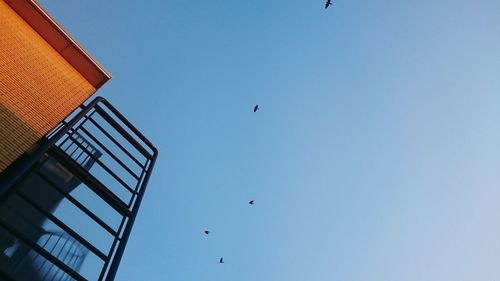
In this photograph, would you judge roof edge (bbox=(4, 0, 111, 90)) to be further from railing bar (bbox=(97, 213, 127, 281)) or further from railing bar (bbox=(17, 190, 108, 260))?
railing bar (bbox=(17, 190, 108, 260))

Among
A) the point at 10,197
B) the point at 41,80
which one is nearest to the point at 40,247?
the point at 10,197

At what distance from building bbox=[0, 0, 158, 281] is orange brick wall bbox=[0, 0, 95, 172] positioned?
26 mm

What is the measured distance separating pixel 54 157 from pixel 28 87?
7.29ft

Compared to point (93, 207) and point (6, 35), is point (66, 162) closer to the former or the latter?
point (93, 207)

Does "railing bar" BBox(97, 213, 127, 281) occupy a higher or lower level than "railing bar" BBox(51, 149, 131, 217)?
lower

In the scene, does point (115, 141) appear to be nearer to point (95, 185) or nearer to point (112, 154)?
point (112, 154)

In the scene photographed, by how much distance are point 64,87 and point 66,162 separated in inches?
119

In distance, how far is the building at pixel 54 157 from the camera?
7277 millimetres

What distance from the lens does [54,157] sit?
909 cm

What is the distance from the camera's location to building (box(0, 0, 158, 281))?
7.28 metres

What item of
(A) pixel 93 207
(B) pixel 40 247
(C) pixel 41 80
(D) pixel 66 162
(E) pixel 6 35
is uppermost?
(E) pixel 6 35

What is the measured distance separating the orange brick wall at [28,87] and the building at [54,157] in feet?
0.09

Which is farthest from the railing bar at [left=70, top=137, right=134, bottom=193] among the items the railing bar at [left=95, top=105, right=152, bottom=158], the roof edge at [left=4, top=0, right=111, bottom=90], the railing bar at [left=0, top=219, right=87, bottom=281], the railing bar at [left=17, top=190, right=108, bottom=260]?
the railing bar at [left=0, top=219, right=87, bottom=281]

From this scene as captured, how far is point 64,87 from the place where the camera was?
1122 cm
